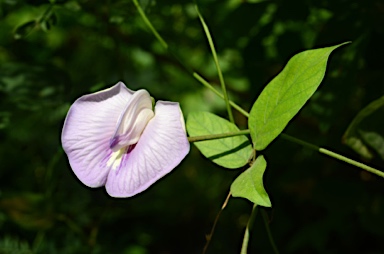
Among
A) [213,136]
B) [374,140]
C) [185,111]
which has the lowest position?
[185,111]

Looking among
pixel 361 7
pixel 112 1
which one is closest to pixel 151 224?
pixel 112 1

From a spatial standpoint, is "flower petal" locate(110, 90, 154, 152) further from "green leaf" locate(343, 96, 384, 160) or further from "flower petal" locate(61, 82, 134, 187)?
"green leaf" locate(343, 96, 384, 160)

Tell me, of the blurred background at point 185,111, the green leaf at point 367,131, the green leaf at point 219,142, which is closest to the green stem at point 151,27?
the blurred background at point 185,111

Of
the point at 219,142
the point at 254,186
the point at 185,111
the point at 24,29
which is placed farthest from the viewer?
the point at 185,111

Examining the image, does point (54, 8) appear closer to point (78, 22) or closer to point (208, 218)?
point (78, 22)

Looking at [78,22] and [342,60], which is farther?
[78,22]

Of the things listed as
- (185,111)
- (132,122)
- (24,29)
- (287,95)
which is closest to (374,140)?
(287,95)

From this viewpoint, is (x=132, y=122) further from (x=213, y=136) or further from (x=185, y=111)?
(x=185, y=111)

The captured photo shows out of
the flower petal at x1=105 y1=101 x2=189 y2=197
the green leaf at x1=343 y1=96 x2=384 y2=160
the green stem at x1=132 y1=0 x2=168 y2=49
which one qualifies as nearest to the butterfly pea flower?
the flower petal at x1=105 y1=101 x2=189 y2=197
